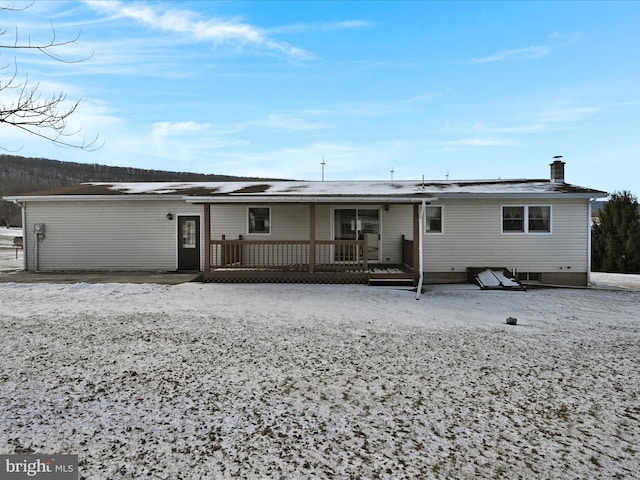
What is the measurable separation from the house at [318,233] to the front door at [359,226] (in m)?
0.03

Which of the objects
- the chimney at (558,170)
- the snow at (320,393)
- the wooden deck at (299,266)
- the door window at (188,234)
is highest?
the chimney at (558,170)

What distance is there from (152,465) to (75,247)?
13154 millimetres

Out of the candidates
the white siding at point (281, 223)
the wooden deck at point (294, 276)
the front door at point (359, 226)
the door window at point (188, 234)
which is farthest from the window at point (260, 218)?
the front door at point (359, 226)

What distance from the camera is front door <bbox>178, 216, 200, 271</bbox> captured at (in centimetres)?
1333

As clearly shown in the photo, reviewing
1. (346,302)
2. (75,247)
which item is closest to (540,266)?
(346,302)

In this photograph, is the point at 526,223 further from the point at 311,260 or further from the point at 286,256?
the point at 286,256

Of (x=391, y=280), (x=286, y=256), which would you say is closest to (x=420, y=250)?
(x=391, y=280)

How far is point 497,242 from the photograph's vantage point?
12.2 meters

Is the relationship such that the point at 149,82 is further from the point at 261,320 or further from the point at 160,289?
the point at 261,320

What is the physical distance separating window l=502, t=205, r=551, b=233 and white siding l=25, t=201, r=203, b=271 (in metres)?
10.1

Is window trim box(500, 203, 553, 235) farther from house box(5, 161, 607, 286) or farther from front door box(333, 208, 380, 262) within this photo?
front door box(333, 208, 380, 262)

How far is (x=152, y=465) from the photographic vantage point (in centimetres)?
262

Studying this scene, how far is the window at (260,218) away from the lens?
13.1m

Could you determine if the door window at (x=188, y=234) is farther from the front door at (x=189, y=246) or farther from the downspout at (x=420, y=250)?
the downspout at (x=420, y=250)
